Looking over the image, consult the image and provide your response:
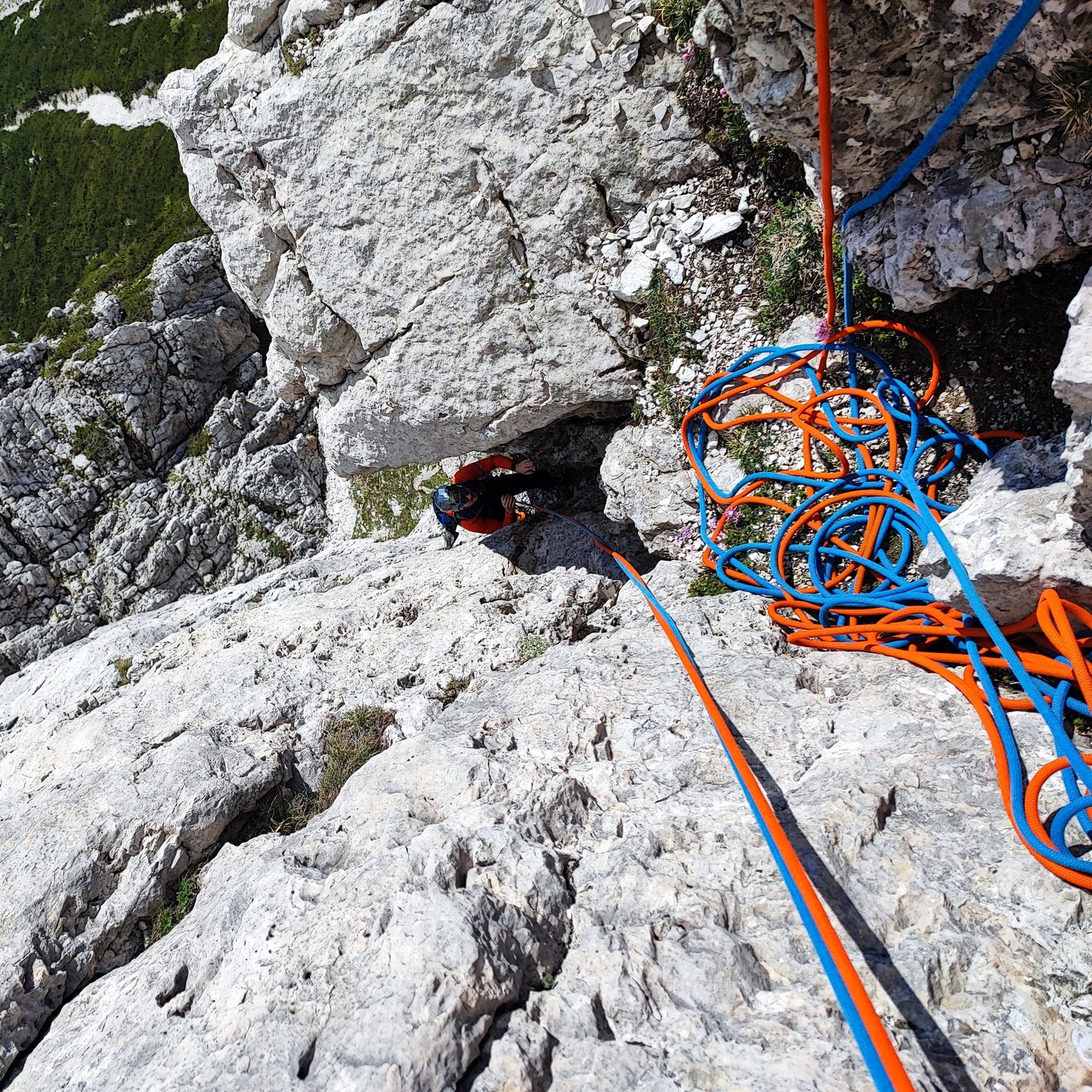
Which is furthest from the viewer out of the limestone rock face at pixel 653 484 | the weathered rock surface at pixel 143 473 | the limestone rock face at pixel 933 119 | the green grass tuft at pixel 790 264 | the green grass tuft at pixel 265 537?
the weathered rock surface at pixel 143 473

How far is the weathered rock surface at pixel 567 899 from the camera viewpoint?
2678mm

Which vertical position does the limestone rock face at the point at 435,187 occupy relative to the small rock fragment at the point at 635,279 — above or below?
above

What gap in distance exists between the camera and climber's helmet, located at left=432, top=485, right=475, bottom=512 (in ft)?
26.0

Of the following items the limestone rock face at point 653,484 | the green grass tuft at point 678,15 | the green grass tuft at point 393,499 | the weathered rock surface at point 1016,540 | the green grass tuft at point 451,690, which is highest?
the green grass tuft at point 678,15

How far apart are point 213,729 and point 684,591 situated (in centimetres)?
457

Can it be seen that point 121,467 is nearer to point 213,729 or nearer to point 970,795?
point 213,729

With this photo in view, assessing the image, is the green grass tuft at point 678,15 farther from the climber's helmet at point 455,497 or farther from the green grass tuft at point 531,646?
the green grass tuft at point 531,646

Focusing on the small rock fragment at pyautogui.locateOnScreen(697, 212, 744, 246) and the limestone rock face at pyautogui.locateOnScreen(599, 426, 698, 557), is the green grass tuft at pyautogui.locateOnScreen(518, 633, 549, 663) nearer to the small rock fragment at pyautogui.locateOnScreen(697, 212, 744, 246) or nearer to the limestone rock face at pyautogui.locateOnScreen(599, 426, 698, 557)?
the limestone rock face at pyautogui.locateOnScreen(599, 426, 698, 557)

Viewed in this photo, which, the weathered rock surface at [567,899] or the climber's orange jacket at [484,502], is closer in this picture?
the weathered rock surface at [567,899]

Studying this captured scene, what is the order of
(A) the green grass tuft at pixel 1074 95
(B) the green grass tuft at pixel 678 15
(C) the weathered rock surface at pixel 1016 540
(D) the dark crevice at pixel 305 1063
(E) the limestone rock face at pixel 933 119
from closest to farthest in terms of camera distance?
(D) the dark crevice at pixel 305 1063 → (A) the green grass tuft at pixel 1074 95 → (E) the limestone rock face at pixel 933 119 → (C) the weathered rock surface at pixel 1016 540 → (B) the green grass tuft at pixel 678 15

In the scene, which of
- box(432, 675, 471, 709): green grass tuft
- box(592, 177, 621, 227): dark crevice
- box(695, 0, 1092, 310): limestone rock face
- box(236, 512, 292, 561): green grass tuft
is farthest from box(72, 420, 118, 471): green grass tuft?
box(695, 0, 1092, 310): limestone rock face

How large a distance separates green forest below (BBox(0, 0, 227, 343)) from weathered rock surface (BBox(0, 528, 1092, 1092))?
23.7m

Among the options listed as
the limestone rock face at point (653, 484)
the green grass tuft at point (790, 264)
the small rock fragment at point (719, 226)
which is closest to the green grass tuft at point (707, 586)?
the limestone rock face at point (653, 484)

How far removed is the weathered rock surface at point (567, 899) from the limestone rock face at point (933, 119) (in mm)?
2832
